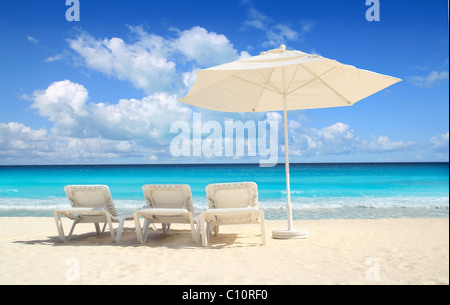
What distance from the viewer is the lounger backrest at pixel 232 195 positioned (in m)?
5.42

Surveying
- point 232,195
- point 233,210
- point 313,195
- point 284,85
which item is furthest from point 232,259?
point 313,195

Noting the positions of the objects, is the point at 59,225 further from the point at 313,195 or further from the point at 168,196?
the point at 313,195

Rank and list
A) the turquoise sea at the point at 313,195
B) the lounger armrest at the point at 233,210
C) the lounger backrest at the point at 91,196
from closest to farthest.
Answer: the lounger armrest at the point at 233,210, the lounger backrest at the point at 91,196, the turquoise sea at the point at 313,195

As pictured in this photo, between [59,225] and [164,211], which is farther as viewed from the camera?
[59,225]

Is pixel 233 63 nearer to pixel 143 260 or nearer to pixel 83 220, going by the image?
pixel 143 260

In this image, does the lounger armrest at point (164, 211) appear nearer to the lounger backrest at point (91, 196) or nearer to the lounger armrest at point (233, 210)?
the lounger armrest at point (233, 210)

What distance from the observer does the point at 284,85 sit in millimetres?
5867

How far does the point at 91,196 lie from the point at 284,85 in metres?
3.44

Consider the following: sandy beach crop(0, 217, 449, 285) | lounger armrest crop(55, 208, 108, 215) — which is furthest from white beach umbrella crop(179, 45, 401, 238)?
lounger armrest crop(55, 208, 108, 215)

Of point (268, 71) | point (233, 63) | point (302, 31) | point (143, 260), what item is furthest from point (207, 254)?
point (302, 31)

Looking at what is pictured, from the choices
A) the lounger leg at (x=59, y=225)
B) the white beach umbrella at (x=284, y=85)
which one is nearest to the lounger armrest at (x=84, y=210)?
the lounger leg at (x=59, y=225)

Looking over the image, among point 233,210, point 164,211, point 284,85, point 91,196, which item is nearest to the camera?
point 233,210

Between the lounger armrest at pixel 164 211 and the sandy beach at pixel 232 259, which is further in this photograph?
the lounger armrest at pixel 164 211

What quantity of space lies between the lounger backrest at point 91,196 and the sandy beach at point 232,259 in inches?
22.4
